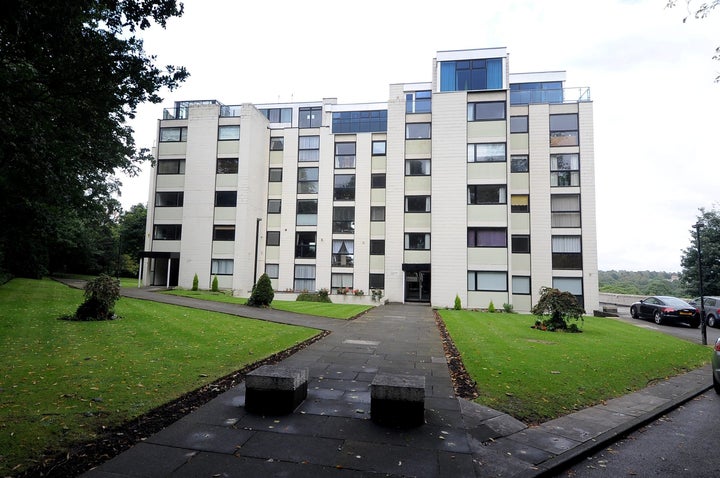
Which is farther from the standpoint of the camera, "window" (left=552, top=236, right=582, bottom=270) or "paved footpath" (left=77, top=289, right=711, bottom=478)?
"window" (left=552, top=236, right=582, bottom=270)

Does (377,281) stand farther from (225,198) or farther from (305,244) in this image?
(225,198)

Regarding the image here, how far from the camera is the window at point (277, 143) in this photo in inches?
1351

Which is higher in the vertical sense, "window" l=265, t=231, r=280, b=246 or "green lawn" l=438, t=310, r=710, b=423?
"window" l=265, t=231, r=280, b=246

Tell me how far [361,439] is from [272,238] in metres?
30.0

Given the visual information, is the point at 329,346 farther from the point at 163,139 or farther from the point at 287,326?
the point at 163,139

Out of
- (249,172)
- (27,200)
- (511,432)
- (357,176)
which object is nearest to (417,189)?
(357,176)

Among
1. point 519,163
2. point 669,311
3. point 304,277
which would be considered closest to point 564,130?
point 519,163

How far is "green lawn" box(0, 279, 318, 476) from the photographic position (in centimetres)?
464

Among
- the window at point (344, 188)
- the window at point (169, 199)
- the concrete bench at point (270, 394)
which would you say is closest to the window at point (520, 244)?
the window at point (344, 188)

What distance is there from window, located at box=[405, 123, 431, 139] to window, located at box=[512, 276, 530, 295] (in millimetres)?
12228

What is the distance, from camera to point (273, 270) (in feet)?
109

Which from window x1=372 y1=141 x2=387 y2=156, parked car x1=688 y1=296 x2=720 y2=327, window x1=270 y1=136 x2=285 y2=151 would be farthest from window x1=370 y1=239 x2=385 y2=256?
parked car x1=688 y1=296 x2=720 y2=327

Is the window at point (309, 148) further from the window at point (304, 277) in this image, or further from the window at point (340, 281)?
the window at point (340, 281)

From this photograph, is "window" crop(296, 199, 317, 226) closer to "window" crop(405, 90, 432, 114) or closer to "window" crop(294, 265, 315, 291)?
"window" crop(294, 265, 315, 291)
